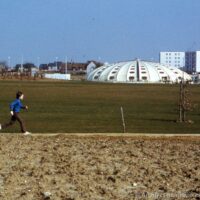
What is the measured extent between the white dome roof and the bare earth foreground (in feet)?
454

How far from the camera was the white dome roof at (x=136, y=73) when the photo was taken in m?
156

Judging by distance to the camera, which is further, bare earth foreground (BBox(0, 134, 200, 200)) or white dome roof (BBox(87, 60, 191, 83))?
white dome roof (BBox(87, 60, 191, 83))

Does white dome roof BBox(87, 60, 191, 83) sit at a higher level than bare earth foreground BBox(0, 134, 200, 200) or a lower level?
lower

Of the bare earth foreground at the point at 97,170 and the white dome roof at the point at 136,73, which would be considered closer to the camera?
the bare earth foreground at the point at 97,170

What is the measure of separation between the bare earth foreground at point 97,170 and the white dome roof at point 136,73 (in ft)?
454

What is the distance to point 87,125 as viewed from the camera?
25.2 metres

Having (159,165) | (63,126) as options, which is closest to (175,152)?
(159,165)

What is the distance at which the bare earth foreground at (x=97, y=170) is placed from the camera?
867 cm

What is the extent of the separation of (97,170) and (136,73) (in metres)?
149

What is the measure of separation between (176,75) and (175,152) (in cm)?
14774

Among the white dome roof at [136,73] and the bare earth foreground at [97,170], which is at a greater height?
the bare earth foreground at [97,170]

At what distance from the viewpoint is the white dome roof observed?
511 ft

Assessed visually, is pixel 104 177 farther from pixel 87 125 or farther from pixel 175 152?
pixel 87 125

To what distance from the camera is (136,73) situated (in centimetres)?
15938
